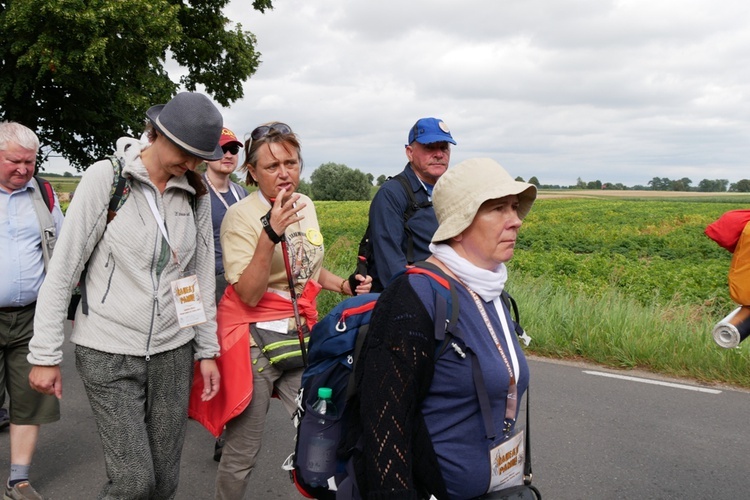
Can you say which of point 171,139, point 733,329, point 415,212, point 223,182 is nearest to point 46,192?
point 223,182

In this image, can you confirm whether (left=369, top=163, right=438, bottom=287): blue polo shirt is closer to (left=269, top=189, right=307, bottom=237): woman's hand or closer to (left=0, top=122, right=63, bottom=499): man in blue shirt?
(left=269, top=189, right=307, bottom=237): woman's hand

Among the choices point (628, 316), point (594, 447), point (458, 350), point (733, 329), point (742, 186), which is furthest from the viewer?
point (742, 186)

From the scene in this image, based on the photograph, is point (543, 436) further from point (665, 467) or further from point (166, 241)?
point (166, 241)

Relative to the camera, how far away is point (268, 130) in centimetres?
288

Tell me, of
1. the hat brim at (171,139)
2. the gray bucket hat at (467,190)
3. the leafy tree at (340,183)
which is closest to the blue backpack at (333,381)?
the gray bucket hat at (467,190)

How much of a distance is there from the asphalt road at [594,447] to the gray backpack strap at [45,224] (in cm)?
137

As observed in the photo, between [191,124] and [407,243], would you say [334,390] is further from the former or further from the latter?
[407,243]

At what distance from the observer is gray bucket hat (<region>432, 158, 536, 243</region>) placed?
6.38ft

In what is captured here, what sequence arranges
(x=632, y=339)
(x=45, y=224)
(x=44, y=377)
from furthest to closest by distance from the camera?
(x=632, y=339), (x=45, y=224), (x=44, y=377)

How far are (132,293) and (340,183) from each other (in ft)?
253

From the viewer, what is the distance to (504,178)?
2.00 meters

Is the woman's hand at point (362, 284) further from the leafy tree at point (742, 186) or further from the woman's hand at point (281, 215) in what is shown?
the leafy tree at point (742, 186)

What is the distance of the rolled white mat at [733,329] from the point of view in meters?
2.27

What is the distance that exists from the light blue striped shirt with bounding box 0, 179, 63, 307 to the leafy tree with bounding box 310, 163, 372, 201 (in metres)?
75.3
